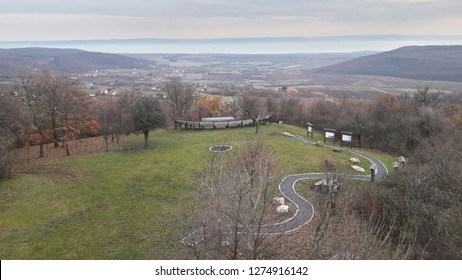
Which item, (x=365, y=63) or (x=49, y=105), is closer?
(x=49, y=105)

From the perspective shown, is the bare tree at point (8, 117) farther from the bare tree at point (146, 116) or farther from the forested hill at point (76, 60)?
the forested hill at point (76, 60)

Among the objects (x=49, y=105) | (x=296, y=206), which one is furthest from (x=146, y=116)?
(x=296, y=206)

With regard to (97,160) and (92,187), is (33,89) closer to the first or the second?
(97,160)

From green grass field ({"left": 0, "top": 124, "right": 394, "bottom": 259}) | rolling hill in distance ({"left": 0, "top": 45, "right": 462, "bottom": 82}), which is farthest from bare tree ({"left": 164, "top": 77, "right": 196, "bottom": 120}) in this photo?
rolling hill in distance ({"left": 0, "top": 45, "right": 462, "bottom": 82})

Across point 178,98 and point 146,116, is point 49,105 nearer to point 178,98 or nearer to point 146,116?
point 146,116

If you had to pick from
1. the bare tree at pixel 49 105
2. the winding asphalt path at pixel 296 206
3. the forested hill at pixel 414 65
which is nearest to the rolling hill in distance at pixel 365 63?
the forested hill at pixel 414 65
